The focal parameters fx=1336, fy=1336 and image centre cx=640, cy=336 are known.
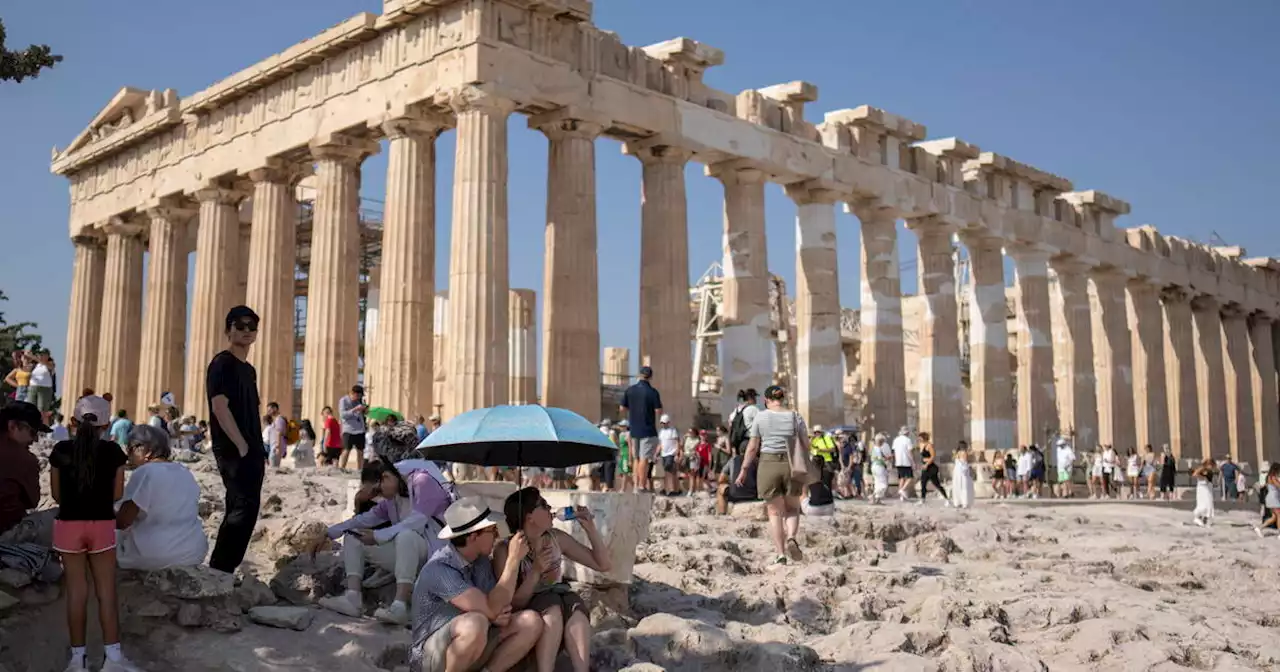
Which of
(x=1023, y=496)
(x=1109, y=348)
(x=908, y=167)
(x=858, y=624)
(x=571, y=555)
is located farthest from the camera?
(x=1109, y=348)

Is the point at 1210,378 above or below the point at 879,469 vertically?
above

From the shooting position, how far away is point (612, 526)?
1133 cm

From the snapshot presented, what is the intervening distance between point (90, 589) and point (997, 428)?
31.0m

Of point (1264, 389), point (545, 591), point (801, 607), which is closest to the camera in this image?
point (545, 591)

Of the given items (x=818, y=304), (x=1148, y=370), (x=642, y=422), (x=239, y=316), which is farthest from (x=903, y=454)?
(x=1148, y=370)

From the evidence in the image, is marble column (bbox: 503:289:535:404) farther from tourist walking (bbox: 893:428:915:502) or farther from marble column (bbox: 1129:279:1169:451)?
marble column (bbox: 1129:279:1169:451)

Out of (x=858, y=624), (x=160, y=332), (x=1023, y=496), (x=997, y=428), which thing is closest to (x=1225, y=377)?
(x=997, y=428)

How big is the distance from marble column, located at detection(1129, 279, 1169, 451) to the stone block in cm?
3531

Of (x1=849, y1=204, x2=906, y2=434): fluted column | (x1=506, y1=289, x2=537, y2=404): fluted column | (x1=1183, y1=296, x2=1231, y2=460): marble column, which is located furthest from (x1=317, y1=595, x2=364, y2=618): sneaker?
(x1=1183, y1=296, x2=1231, y2=460): marble column

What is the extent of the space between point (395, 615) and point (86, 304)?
2979cm

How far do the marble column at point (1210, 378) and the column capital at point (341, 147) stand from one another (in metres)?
32.3

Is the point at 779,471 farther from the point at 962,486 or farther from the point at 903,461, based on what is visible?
the point at 903,461

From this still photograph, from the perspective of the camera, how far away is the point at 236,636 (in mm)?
9008

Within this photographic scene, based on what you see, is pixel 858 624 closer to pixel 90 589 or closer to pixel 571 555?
pixel 571 555
